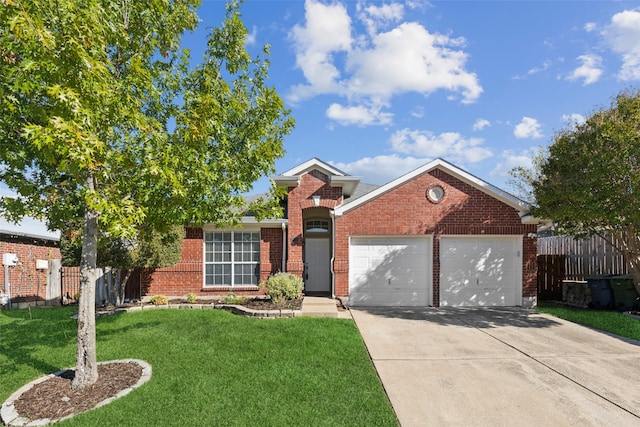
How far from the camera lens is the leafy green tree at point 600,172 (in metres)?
8.76

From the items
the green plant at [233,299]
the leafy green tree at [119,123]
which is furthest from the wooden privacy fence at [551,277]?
the leafy green tree at [119,123]

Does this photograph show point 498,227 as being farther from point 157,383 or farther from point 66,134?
point 66,134

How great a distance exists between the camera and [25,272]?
42.4ft

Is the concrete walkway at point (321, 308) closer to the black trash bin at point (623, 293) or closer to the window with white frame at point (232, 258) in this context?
the window with white frame at point (232, 258)

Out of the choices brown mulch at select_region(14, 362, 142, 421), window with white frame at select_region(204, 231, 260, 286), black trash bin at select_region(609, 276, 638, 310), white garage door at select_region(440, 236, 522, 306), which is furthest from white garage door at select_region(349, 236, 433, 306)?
brown mulch at select_region(14, 362, 142, 421)

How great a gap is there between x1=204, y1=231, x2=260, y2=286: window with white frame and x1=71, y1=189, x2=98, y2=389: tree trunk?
24.4ft

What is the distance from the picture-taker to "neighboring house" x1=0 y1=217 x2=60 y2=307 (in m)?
12.3

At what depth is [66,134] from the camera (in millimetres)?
4004

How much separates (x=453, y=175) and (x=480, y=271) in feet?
10.6

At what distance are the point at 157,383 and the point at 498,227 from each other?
34.7 ft

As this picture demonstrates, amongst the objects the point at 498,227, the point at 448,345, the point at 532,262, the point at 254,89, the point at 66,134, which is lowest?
the point at 448,345

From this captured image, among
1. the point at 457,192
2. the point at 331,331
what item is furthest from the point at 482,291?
the point at 331,331

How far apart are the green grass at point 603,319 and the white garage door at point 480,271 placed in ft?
3.82

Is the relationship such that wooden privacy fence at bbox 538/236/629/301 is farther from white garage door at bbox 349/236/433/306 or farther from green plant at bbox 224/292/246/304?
green plant at bbox 224/292/246/304
